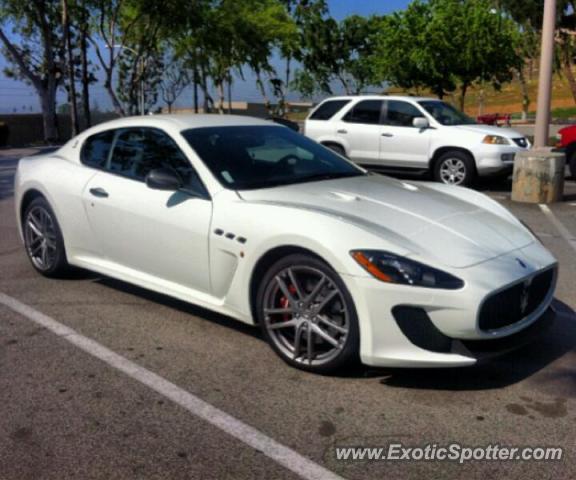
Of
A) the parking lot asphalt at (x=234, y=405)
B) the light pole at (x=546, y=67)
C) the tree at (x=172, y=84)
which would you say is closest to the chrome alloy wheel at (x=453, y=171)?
the light pole at (x=546, y=67)

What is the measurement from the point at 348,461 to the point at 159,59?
52.6m

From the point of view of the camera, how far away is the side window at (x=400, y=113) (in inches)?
500

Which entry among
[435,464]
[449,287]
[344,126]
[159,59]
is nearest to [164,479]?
[435,464]

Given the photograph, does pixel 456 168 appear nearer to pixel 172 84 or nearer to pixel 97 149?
pixel 97 149

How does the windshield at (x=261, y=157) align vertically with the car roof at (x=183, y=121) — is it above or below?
below

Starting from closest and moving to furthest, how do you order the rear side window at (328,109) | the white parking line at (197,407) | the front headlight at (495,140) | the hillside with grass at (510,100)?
1. the white parking line at (197,407)
2. the front headlight at (495,140)
3. the rear side window at (328,109)
4. the hillside with grass at (510,100)

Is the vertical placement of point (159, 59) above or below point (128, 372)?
above

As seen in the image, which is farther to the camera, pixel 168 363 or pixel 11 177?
pixel 11 177

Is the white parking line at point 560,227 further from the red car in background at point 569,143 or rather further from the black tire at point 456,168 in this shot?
the red car in background at point 569,143

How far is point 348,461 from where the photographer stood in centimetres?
308

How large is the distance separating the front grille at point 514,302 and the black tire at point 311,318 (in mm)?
677

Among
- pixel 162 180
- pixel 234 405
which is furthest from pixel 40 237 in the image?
pixel 234 405

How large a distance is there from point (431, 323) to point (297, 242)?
0.84 meters

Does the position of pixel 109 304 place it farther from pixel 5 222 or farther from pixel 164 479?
pixel 5 222
